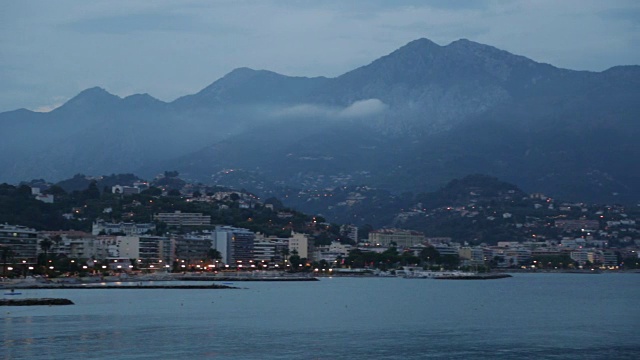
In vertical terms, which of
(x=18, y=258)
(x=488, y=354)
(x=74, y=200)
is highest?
(x=74, y=200)

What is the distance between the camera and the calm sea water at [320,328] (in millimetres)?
45438

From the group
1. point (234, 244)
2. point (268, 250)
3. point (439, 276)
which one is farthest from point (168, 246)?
point (439, 276)

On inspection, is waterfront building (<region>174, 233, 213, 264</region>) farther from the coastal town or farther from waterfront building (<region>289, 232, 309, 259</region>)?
waterfront building (<region>289, 232, 309, 259</region>)

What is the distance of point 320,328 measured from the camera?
56844 mm

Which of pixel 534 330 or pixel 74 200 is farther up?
pixel 74 200

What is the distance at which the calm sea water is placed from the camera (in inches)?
1789

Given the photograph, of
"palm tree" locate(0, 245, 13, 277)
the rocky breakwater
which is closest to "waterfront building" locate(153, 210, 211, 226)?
"palm tree" locate(0, 245, 13, 277)

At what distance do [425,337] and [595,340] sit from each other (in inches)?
303

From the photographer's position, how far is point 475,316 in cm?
6631

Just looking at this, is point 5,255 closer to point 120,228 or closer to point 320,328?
point 120,228

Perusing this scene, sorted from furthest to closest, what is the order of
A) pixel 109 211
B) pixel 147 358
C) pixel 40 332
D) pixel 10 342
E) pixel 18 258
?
pixel 109 211 < pixel 18 258 < pixel 40 332 < pixel 10 342 < pixel 147 358

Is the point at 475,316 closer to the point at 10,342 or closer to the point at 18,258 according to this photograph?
the point at 10,342

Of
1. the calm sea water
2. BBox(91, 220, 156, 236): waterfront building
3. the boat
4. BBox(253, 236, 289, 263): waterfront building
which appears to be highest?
BBox(91, 220, 156, 236): waterfront building

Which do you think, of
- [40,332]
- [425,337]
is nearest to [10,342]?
[40,332]
